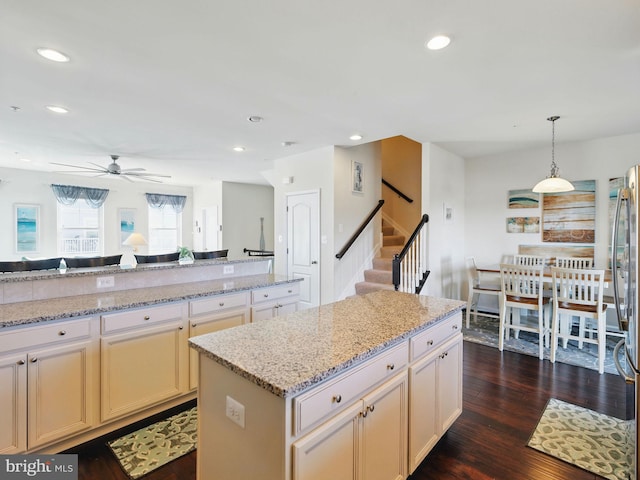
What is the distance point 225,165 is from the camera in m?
6.39

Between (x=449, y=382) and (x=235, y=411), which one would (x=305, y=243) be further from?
(x=235, y=411)

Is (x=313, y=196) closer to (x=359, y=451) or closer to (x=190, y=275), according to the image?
(x=190, y=275)

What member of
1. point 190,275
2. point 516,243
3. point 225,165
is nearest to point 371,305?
point 190,275

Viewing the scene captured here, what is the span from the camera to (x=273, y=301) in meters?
3.20

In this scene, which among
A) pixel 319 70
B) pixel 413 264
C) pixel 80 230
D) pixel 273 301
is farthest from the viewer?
pixel 80 230

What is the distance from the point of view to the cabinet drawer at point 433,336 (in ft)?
5.72

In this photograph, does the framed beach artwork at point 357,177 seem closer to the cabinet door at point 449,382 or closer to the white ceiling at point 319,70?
the white ceiling at point 319,70

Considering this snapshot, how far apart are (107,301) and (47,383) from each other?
0.56 meters

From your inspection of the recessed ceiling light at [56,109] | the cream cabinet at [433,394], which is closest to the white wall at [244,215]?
the recessed ceiling light at [56,109]

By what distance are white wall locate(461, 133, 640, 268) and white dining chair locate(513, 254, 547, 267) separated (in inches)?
10.5

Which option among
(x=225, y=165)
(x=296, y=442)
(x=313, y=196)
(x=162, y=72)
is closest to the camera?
(x=296, y=442)

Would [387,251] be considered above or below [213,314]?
above

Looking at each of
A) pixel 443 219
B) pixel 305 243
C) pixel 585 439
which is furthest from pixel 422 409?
pixel 443 219

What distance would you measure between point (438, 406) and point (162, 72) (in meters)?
3.10
